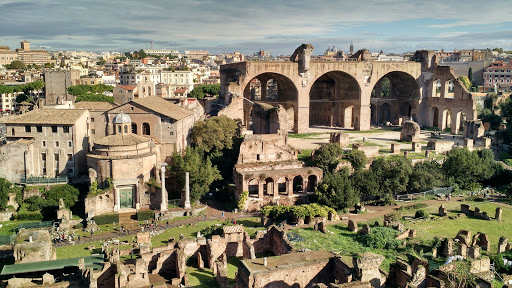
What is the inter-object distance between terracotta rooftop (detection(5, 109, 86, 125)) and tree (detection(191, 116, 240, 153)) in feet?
29.7

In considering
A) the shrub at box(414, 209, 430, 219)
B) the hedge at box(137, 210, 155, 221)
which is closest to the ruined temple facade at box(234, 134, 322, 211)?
the hedge at box(137, 210, 155, 221)

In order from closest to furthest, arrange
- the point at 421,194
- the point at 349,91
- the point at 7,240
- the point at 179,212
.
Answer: the point at 7,240
the point at 179,212
the point at 421,194
the point at 349,91

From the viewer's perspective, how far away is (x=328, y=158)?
→ 117ft

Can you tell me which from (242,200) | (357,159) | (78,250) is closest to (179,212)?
(242,200)

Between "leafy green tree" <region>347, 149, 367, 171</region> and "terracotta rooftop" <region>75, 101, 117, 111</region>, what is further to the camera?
"terracotta rooftop" <region>75, 101, 117, 111</region>

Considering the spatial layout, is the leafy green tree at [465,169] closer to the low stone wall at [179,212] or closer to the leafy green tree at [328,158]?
the leafy green tree at [328,158]

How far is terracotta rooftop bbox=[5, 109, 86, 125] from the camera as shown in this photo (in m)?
34.9

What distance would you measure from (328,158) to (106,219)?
16.5 m

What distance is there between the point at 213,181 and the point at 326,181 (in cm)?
876

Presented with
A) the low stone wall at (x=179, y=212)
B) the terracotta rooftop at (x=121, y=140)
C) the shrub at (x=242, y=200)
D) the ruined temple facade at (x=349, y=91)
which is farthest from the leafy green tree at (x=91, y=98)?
the shrub at (x=242, y=200)

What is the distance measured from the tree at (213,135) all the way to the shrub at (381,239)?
15906mm

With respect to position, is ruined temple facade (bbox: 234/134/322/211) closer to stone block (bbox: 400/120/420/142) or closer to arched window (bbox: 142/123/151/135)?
arched window (bbox: 142/123/151/135)

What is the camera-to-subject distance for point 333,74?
175ft

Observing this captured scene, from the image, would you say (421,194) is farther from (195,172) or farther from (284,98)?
(284,98)
